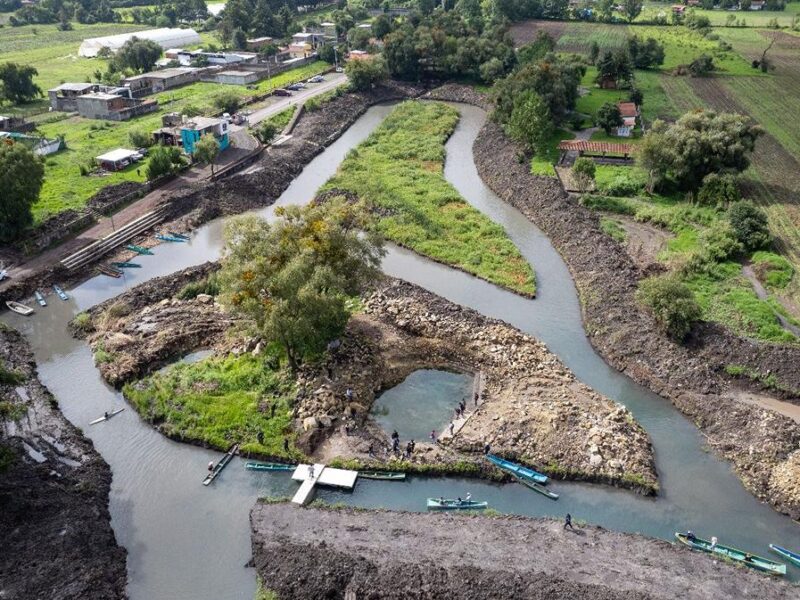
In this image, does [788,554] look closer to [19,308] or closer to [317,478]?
[317,478]

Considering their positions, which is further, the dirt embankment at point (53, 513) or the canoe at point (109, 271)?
the canoe at point (109, 271)

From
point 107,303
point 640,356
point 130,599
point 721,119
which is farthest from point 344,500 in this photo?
point 721,119

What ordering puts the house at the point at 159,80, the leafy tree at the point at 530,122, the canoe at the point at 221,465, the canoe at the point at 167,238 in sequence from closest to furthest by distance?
1. the canoe at the point at 221,465
2. the canoe at the point at 167,238
3. the leafy tree at the point at 530,122
4. the house at the point at 159,80

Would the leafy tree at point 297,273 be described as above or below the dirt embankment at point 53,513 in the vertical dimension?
above

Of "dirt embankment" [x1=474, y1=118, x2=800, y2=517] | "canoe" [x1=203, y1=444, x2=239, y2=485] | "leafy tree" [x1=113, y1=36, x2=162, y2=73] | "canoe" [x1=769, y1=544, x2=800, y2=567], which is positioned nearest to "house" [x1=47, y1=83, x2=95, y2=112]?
"leafy tree" [x1=113, y1=36, x2=162, y2=73]

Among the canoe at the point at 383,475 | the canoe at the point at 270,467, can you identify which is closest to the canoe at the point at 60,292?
the canoe at the point at 270,467

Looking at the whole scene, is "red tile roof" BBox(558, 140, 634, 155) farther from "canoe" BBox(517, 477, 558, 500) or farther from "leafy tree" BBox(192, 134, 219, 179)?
"canoe" BBox(517, 477, 558, 500)

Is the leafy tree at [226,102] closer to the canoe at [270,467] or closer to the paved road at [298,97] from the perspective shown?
the paved road at [298,97]

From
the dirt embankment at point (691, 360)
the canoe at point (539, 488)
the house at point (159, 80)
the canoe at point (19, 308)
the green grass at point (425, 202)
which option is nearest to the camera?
the canoe at point (539, 488)
